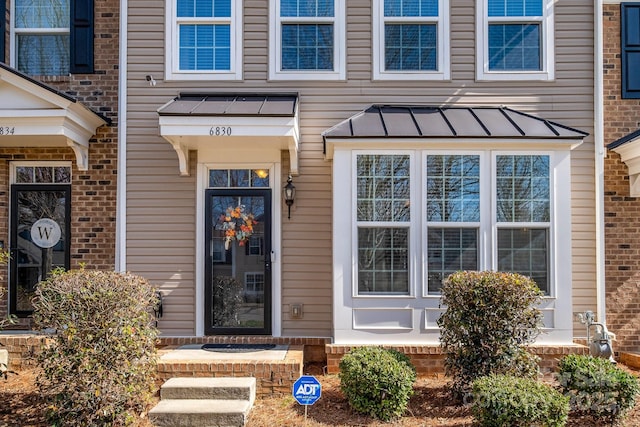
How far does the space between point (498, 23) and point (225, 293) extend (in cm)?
508

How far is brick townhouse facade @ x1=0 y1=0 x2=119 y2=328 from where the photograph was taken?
620 centimetres

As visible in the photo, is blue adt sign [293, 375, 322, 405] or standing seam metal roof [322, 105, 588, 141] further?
standing seam metal roof [322, 105, 588, 141]

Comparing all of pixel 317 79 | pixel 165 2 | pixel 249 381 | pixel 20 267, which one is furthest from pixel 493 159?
pixel 20 267

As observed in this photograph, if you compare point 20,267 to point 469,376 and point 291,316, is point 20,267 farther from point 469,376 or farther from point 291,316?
point 469,376

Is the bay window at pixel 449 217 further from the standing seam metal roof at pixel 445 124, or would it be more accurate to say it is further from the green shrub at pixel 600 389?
the green shrub at pixel 600 389

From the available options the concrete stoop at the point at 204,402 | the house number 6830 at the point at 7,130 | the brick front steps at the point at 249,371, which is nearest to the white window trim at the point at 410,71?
the brick front steps at the point at 249,371

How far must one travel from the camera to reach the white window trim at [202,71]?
6.15 meters

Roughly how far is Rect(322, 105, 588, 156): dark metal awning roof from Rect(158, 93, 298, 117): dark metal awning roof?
0.67 meters

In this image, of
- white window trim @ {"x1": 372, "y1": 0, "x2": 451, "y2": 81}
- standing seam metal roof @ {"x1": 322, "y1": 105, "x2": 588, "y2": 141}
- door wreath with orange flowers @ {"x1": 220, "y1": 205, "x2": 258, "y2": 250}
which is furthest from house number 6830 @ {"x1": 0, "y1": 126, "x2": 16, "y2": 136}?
white window trim @ {"x1": 372, "y1": 0, "x2": 451, "y2": 81}

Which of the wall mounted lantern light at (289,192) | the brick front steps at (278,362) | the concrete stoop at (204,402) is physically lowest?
the concrete stoop at (204,402)

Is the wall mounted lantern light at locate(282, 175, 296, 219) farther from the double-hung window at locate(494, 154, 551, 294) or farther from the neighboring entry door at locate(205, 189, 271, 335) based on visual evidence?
the double-hung window at locate(494, 154, 551, 294)

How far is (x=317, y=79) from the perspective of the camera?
242 inches

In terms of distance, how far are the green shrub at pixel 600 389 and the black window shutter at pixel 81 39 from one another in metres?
6.73

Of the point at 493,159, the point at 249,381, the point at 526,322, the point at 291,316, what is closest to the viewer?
the point at 526,322
